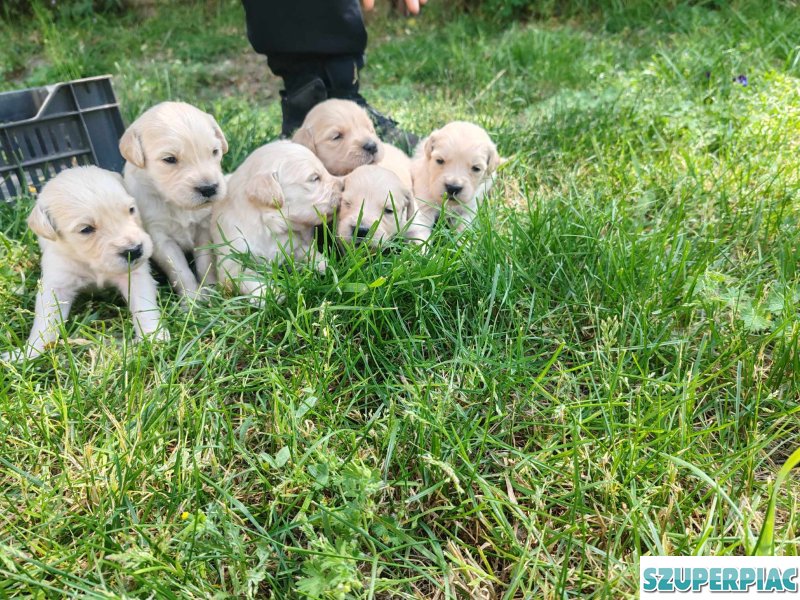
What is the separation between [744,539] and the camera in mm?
1648

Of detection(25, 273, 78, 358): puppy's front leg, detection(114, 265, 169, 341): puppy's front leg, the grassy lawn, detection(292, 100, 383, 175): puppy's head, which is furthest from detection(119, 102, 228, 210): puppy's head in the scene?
detection(292, 100, 383, 175): puppy's head

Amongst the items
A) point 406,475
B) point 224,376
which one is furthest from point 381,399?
point 224,376

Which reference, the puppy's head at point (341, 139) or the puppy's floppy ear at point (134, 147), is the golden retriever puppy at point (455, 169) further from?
the puppy's floppy ear at point (134, 147)

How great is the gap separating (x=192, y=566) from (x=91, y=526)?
13.5 inches

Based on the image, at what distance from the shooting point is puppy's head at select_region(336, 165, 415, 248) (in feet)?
9.77

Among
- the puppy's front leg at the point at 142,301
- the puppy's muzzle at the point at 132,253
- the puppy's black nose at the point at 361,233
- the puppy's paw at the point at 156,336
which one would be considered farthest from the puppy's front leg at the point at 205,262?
the puppy's black nose at the point at 361,233

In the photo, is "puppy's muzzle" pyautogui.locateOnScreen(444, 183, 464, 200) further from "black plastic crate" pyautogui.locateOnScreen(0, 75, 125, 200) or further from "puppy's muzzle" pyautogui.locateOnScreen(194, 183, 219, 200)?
"black plastic crate" pyautogui.locateOnScreen(0, 75, 125, 200)

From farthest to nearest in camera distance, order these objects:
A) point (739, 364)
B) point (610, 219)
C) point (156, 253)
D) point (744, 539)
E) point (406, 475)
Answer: point (156, 253) < point (610, 219) < point (739, 364) < point (406, 475) < point (744, 539)

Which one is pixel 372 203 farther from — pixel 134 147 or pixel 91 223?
pixel 91 223

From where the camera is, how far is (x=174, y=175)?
9.78ft

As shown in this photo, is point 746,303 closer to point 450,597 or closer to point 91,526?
point 450,597

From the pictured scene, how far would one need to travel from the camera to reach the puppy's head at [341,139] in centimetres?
358

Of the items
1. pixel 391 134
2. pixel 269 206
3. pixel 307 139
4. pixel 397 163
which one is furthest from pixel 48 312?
pixel 391 134

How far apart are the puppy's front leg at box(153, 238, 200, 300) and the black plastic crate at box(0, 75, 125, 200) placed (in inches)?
34.1
